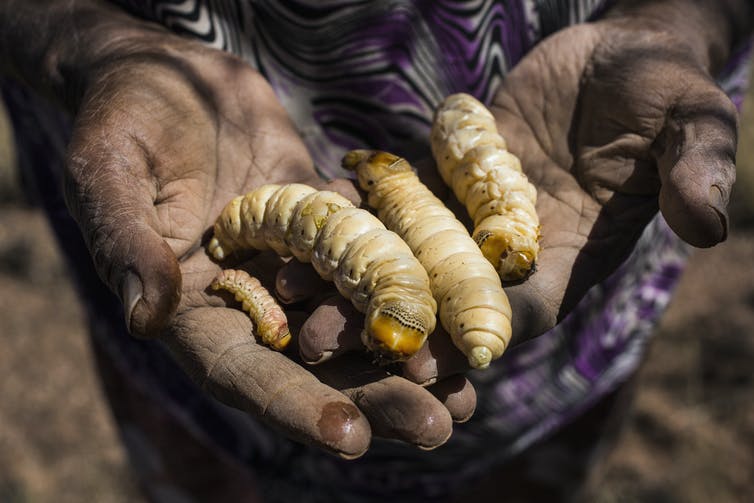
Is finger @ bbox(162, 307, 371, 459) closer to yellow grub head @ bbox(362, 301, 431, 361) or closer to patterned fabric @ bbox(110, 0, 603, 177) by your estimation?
yellow grub head @ bbox(362, 301, 431, 361)

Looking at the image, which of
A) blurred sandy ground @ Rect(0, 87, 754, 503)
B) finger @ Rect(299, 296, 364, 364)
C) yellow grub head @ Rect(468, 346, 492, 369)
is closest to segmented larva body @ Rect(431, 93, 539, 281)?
yellow grub head @ Rect(468, 346, 492, 369)

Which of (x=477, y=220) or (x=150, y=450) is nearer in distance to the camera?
(x=477, y=220)

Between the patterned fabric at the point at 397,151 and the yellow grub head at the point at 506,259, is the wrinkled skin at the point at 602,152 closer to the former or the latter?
the yellow grub head at the point at 506,259

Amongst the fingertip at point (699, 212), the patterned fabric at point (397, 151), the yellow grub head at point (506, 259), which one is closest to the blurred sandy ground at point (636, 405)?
the patterned fabric at point (397, 151)

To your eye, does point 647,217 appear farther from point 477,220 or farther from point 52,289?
point 52,289

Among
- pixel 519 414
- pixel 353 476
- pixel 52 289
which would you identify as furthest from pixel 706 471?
pixel 52 289

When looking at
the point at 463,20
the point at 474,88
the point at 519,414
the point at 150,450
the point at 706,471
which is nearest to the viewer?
the point at 463,20
